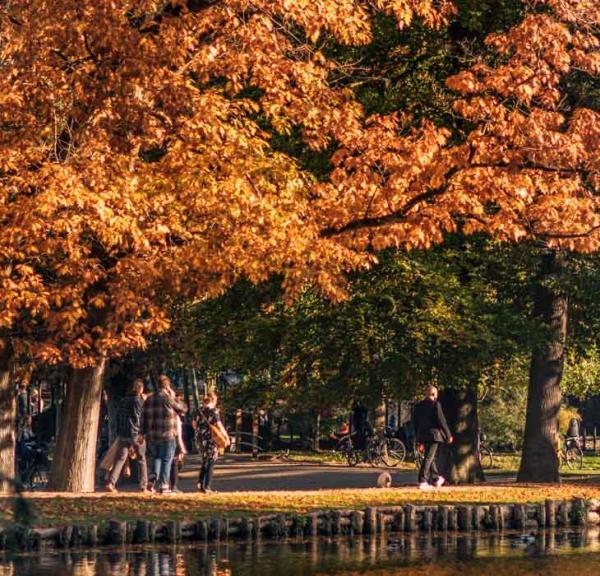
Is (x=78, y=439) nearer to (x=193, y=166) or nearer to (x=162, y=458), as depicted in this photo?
(x=162, y=458)

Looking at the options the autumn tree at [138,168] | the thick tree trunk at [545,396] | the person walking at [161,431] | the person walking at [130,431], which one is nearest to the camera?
the autumn tree at [138,168]

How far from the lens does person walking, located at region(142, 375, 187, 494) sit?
24453mm

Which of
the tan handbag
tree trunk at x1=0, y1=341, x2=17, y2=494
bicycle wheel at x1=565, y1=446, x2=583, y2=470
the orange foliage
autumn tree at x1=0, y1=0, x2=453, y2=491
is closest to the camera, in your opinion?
autumn tree at x1=0, y1=0, x2=453, y2=491

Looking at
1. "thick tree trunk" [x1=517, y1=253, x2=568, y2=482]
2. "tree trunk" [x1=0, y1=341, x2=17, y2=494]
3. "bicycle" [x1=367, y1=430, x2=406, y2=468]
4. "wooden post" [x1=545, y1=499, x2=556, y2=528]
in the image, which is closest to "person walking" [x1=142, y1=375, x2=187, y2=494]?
"tree trunk" [x1=0, y1=341, x2=17, y2=494]

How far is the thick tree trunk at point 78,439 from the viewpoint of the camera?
2398 centimetres

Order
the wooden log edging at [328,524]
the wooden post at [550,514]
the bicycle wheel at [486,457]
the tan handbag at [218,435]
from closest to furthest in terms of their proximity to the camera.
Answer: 1. the wooden log edging at [328,524]
2. the wooden post at [550,514]
3. the tan handbag at [218,435]
4. the bicycle wheel at [486,457]

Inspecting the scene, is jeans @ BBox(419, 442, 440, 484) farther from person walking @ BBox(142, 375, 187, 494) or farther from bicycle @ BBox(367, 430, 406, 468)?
bicycle @ BBox(367, 430, 406, 468)

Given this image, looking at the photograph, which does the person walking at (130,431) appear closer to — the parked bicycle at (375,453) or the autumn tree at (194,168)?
the autumn tree at (194,168)

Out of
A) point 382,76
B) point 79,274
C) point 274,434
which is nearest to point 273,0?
point 79,274

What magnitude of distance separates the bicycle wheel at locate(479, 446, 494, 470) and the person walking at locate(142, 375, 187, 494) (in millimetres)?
17191

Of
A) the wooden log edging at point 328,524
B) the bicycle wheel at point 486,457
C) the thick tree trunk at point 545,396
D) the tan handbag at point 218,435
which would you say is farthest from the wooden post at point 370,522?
the bicycle wheel at point 486,457

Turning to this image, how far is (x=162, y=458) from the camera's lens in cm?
2453

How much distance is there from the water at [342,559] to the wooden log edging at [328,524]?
53 centimetres

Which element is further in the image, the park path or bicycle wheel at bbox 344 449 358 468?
bicycle wheel at bbox 344 449 358 468
